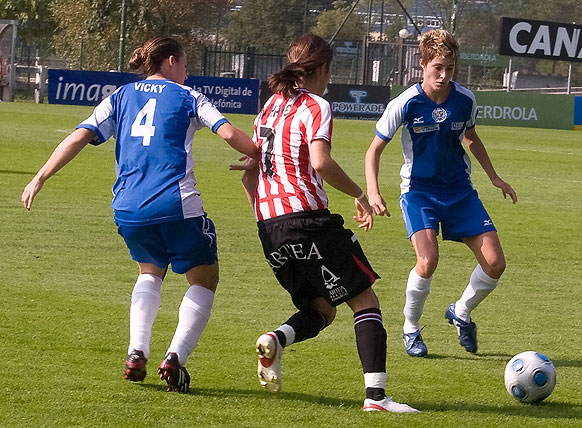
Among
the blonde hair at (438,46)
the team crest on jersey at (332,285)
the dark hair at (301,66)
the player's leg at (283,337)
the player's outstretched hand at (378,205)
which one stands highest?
the blonde hair at (438,46)

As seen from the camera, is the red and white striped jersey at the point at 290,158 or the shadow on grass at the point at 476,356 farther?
the shadow on grass at the point at 476,356

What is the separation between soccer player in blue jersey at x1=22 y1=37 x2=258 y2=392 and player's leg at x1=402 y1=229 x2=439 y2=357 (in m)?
1.58

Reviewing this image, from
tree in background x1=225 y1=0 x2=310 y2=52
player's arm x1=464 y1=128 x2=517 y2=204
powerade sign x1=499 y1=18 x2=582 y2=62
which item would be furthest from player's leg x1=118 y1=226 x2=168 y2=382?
tree in background x1=225 y1=0 x2=310 y2=52

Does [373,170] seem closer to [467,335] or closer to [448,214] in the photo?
[448,214]

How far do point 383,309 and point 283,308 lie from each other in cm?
75

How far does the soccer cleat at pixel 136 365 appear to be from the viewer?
5441 mm

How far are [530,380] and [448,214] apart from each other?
1.40 m

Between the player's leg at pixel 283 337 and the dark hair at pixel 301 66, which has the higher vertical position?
the dark hair at pixel 301 66

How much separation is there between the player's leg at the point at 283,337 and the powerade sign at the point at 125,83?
28.8 m

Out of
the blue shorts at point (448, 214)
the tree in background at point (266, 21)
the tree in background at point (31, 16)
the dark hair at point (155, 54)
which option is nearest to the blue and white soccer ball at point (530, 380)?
the blue shorts at point (448, 214)

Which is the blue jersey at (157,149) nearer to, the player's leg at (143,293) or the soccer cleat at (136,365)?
the player's leg at (143,293)

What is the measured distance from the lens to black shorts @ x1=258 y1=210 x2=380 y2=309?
5.28 m

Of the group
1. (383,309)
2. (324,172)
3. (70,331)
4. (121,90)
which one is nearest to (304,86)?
(324,172)

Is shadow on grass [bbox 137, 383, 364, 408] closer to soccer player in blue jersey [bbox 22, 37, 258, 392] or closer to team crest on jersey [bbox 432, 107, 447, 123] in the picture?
soccer player in blue jersey [bbox 22, 37, 258, 392]
